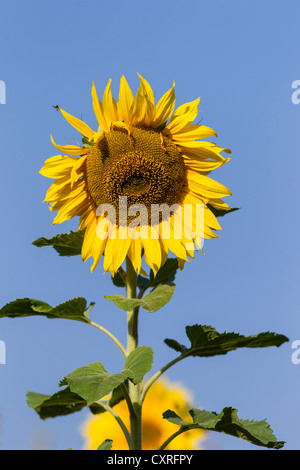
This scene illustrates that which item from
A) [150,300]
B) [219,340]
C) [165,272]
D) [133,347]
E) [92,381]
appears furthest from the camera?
[165,272]

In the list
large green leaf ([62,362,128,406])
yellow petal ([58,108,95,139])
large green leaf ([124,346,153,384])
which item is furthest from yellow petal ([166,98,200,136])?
large green leaf ([62,362,128,406])

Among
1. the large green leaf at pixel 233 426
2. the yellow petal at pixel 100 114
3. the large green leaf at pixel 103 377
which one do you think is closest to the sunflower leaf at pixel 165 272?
the large green leaf at pixel 103 377

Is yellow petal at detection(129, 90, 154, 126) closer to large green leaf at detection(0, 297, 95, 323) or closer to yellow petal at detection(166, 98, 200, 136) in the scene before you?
yellow petal at detection(166, 98, 200, 136)

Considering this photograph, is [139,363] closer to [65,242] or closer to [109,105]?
[65,242]

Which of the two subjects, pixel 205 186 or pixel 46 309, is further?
pixel 205 186

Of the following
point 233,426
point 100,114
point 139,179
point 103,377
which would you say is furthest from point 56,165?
point 233,426

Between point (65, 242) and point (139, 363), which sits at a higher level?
point (65, 242)
